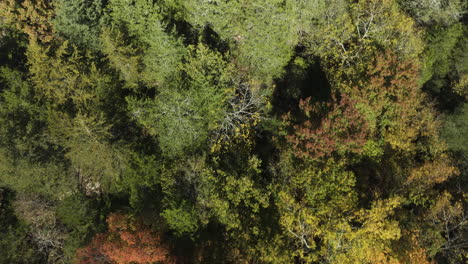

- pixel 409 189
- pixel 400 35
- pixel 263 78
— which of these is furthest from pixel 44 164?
pixel 400 35

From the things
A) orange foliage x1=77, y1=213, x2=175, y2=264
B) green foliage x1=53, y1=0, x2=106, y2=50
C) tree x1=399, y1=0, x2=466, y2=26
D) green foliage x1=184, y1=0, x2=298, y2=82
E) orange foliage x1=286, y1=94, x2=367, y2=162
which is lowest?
orange foliage x1=77, y1=213, x2=175, y2=264

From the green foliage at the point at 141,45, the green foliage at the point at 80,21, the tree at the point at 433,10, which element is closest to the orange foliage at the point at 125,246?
the green foliage at the point at 141,45

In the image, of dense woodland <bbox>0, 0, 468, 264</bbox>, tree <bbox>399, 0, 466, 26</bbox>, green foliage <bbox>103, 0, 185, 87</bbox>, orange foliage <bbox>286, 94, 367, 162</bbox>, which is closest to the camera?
dense woodland <bbox>0, 0, 468, 264</bbox>

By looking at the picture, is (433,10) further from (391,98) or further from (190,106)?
(190,106)

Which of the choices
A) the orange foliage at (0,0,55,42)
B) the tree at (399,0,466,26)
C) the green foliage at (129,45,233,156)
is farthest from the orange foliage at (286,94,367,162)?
the orange foliage at (0,0,55,42)

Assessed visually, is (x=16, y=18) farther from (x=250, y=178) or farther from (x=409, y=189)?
(x=409, y=189)

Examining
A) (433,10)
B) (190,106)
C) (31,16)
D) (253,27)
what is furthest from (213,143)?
(433,10)

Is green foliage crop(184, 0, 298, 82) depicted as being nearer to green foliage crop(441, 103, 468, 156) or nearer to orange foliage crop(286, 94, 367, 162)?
orange foliage crop(286, 94, 367, 162)
